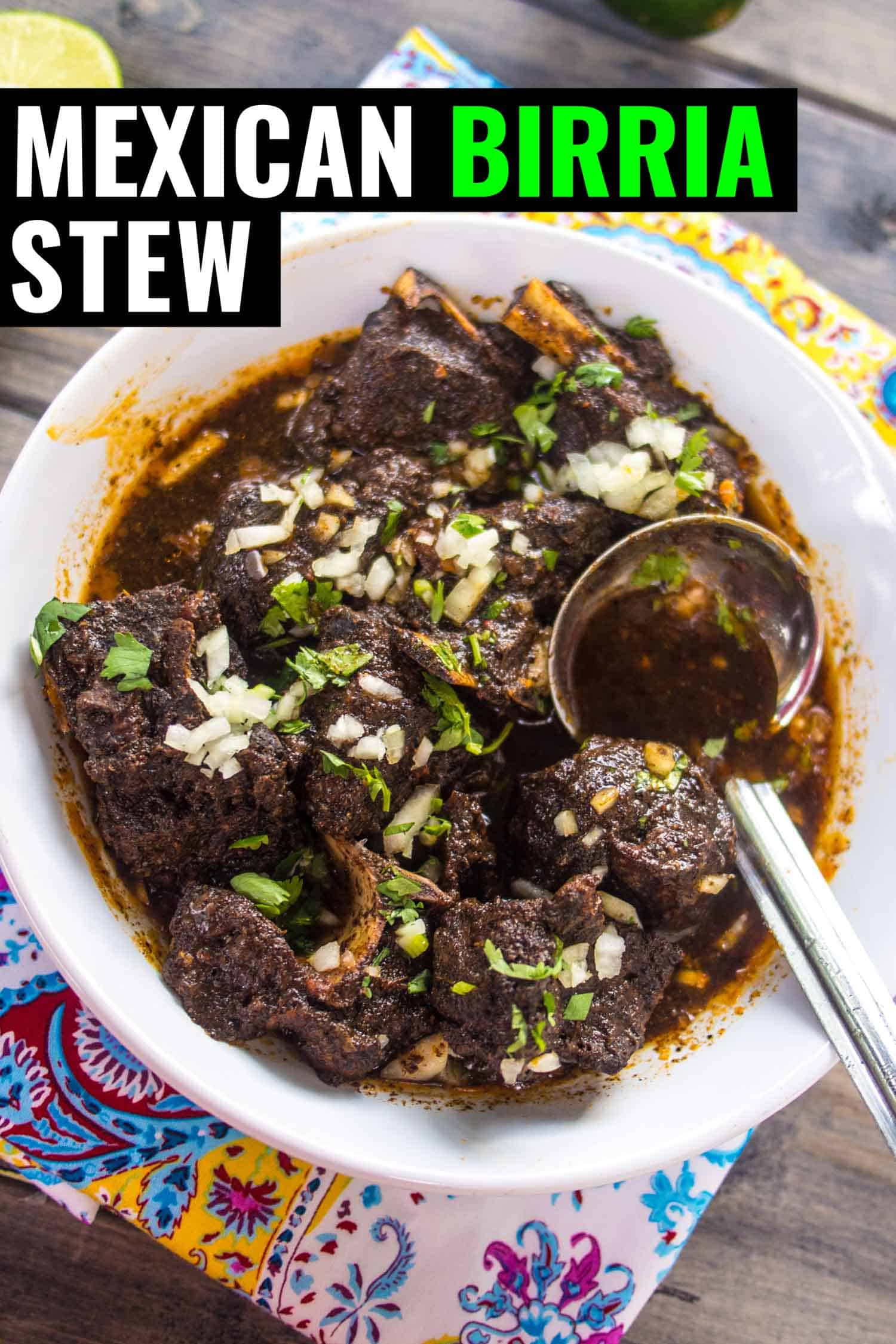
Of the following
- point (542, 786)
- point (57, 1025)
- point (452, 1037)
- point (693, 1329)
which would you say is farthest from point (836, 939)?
point (57, 1025)

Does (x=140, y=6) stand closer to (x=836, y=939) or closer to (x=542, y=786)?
(x=542, y=786)

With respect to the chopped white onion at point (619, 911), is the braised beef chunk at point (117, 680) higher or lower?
higher

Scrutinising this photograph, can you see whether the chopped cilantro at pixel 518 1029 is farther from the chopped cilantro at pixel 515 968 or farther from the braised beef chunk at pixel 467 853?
the braised beef chunk at pixel 467 853

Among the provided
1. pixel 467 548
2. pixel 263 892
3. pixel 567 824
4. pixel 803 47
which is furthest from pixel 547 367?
pixel 803 47

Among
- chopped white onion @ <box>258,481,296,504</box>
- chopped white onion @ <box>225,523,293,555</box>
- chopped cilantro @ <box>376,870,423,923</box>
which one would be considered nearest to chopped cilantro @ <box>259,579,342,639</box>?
chopped white onion @ <box>225,523,293,555</box>

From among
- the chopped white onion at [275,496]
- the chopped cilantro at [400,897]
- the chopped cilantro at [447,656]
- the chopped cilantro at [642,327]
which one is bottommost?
the chopped cilantro at [400,897]

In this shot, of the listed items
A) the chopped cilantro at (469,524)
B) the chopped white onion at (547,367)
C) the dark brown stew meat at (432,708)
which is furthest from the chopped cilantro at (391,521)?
the chopped white onion at (547,367)

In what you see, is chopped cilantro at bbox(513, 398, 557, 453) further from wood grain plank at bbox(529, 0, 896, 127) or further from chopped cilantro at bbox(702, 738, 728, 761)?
wood grain plank at bbox(529, 0, 896, 127)
